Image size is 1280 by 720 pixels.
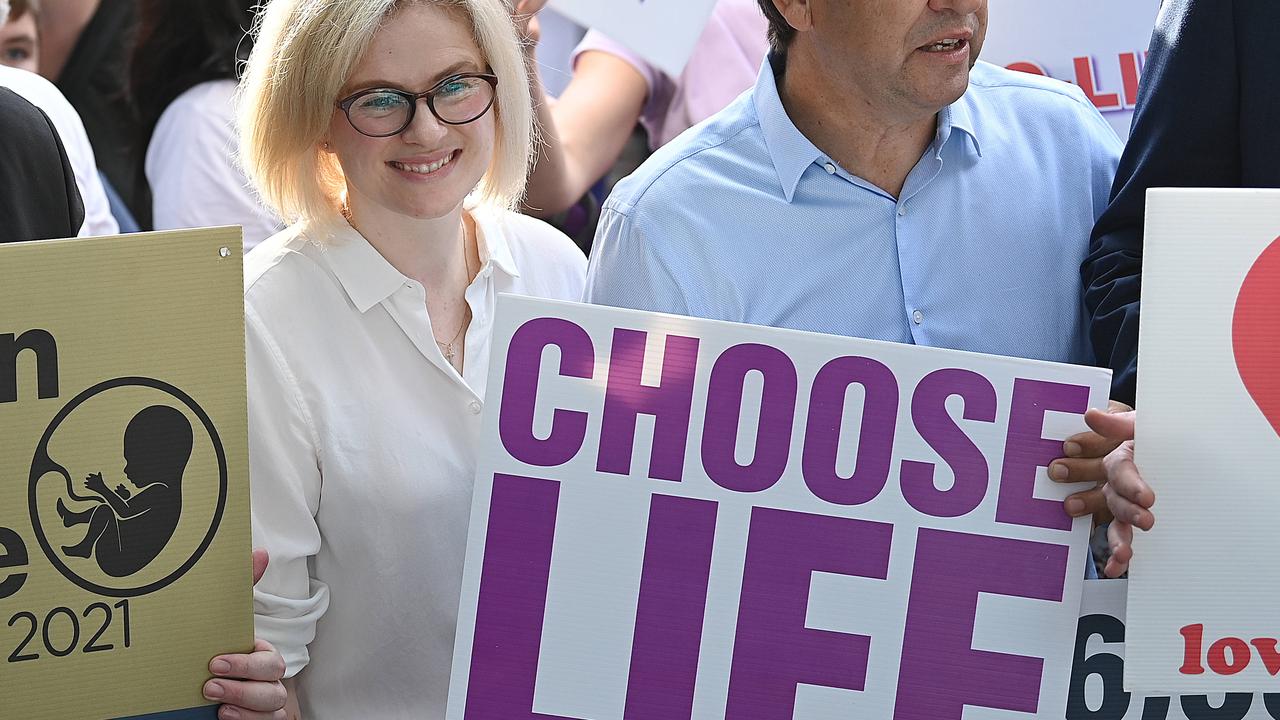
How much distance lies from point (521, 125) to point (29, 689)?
1164 millimetres

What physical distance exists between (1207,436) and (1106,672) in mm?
353

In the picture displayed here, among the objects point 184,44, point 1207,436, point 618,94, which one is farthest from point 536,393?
point 184,44

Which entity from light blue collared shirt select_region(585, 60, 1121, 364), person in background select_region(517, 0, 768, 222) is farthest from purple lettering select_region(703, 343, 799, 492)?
person in background select_region(517, 0, 768, 222)

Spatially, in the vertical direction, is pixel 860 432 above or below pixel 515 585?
above

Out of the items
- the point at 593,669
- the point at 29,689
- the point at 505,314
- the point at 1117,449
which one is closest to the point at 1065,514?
the point at 1117,449

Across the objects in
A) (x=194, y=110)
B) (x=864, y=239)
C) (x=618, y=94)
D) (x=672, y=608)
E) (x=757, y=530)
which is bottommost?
(x=672, y=608)

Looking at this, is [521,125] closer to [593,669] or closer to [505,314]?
[505,314]

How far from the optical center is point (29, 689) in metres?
1.89

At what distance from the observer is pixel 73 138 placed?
3137 millimetres

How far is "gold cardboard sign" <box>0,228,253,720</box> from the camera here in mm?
1874

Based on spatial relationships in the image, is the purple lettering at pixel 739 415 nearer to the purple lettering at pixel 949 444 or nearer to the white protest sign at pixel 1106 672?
the purple lettering at pixel 949 444

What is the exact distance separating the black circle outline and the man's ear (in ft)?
3.54

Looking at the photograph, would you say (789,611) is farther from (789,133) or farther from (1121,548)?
(789,133)

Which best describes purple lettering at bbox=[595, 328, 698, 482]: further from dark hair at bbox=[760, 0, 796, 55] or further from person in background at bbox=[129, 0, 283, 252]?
person in background at bbox=[129, 0, 283, 252]
